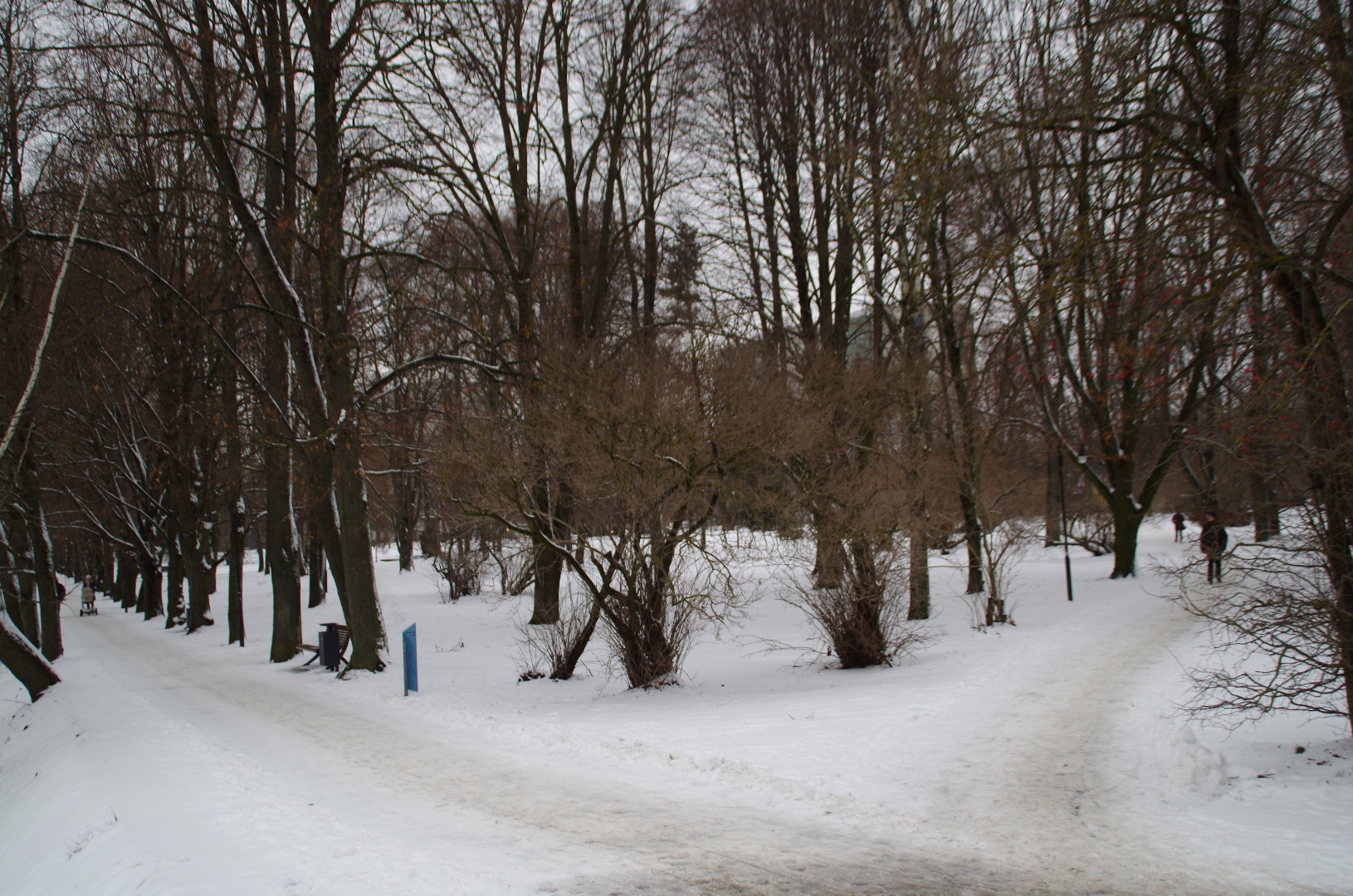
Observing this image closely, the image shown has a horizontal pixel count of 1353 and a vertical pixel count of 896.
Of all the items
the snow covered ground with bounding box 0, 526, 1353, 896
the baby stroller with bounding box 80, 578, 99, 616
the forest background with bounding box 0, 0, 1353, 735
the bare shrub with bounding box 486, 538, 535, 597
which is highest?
the forest background with bounding box 0, 0, 1353, 735

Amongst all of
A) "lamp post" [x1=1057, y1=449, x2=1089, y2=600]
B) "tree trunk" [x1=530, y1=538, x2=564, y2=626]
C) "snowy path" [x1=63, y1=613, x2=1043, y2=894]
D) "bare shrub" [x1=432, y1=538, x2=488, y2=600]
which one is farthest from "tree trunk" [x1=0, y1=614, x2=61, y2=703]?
"lamp post" [x1=1057, y1=449, x2=1089, y2=600]

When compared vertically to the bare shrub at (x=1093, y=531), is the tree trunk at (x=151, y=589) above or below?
below

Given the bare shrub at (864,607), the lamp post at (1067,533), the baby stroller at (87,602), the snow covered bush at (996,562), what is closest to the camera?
the bare shrub at (864,607)

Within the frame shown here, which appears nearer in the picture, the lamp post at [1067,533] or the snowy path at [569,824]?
the snowy path at [569,824]

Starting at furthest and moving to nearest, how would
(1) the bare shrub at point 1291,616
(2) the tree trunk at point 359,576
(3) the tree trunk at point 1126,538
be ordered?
(3) the tree trunk at point 1126,538
(2) the tree trunk at point 359,576
(1) the bare shrub at point 1291,616

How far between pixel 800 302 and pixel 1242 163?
52.0 feet

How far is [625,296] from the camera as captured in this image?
2912 centimetres

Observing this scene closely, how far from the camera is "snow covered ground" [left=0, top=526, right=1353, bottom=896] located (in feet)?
16.8

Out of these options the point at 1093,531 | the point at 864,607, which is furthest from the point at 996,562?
the point at 1093,531

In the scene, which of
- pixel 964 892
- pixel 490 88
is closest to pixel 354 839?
pixel 964 892

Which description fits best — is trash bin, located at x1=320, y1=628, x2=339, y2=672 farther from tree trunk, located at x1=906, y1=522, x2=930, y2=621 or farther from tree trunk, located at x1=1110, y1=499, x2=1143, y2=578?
tree trunk, located at x1=1110, y1=499, x2=1143, y2=578

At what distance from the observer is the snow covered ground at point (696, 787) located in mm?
5125

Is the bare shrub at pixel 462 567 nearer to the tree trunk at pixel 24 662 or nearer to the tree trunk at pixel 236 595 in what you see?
the tree trunk at pixel 236 595

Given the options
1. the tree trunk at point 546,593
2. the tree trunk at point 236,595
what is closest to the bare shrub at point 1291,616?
the tree trunk at point 546,593
